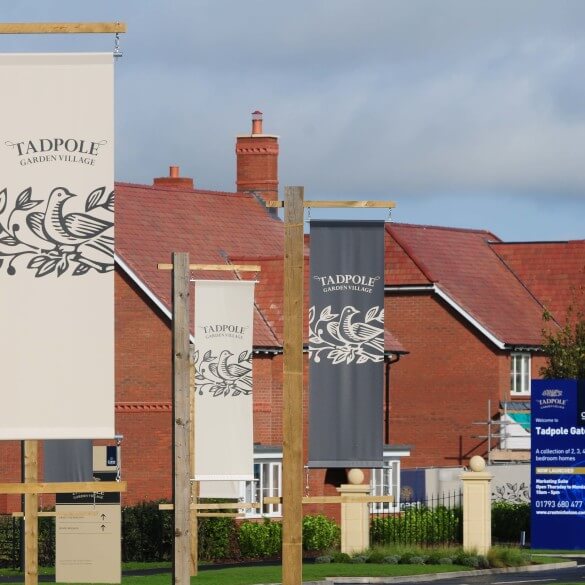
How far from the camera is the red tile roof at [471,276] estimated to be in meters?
58.9

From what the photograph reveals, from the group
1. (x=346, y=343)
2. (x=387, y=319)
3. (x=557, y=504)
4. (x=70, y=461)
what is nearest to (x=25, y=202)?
(x=346, y=343)

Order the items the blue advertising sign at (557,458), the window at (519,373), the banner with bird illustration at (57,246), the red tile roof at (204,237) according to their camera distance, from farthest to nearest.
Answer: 1. the window at (519,373)
2. the red tile roof at (204,237)
3. the blue advertising sign at (557,458)
4. the banner with bird illustration at (57,246)

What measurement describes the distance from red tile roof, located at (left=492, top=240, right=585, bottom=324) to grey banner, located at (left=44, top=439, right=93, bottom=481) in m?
33.6

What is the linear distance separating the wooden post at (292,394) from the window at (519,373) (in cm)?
3996

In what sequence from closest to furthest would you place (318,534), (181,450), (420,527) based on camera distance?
(181,450) → (420,527) → (318,534)

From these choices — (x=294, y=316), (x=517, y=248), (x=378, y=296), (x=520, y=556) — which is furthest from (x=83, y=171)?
(x=517, y=248)

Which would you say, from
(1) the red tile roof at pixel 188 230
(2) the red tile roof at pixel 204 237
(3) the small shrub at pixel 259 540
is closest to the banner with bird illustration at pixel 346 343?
(3) the small shrub at pixel 259 540

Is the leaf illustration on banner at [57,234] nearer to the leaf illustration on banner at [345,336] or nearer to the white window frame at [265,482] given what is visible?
the leaf illustration on banner at [345,336]

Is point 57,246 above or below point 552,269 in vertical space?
below

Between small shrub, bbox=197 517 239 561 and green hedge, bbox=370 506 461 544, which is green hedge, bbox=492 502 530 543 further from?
small shrub, bbox=197 517 239 561

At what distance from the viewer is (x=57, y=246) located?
53.1 feet

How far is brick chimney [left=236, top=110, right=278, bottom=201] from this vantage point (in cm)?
6072

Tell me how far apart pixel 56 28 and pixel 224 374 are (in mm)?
13283

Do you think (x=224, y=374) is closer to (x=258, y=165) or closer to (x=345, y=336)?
(x=345, y=336)
